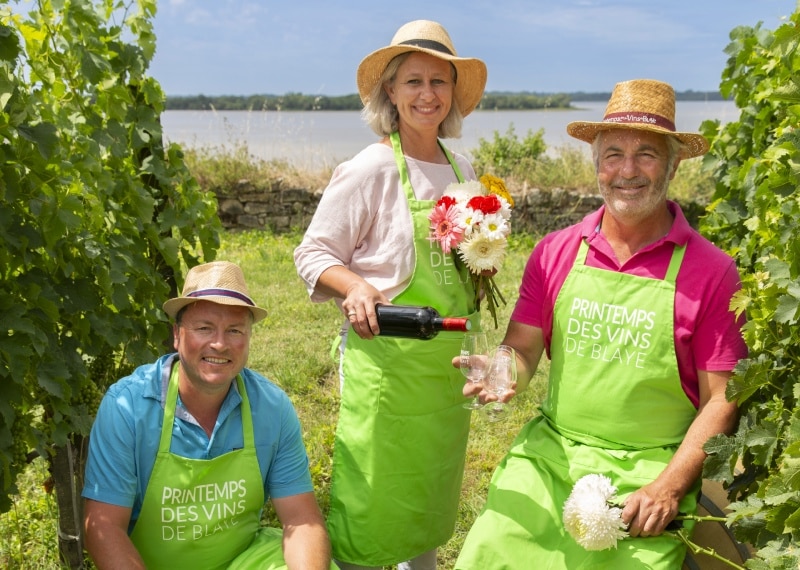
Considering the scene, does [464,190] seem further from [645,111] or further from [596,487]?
[596,487]

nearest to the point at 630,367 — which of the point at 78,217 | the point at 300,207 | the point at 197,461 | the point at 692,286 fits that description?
the point at 692,286

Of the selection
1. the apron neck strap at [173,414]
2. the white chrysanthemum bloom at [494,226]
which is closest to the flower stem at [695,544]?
the white chrysanthemum bloom at [494,226]

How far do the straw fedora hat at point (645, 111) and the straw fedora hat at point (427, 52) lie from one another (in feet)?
1.67

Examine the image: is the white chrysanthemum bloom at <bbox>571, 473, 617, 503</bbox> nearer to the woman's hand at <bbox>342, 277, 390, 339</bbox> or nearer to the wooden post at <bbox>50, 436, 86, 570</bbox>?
the woman's hand at <bbox>342, 277, 390, 339</bbox>

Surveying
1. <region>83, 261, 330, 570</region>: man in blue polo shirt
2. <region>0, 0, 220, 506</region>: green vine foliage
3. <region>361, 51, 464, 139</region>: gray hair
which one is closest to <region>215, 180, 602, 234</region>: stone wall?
<region>0, 0, 220, 506</region>: green vine foliage

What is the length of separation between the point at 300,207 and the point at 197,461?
9933mm

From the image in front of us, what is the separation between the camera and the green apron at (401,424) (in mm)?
3217

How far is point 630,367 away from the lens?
2.99 m

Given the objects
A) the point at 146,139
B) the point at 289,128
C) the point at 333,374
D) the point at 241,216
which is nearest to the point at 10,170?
the point at 146,139

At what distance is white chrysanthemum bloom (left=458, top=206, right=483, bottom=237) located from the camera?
123 inches

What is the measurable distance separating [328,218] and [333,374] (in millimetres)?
3285

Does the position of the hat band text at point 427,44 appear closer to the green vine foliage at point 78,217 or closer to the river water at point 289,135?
the green vine foliage at point 78,217

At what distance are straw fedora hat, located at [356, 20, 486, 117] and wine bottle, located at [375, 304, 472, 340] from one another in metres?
0.97

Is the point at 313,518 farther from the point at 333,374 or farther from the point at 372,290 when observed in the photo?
the point at 333,374
